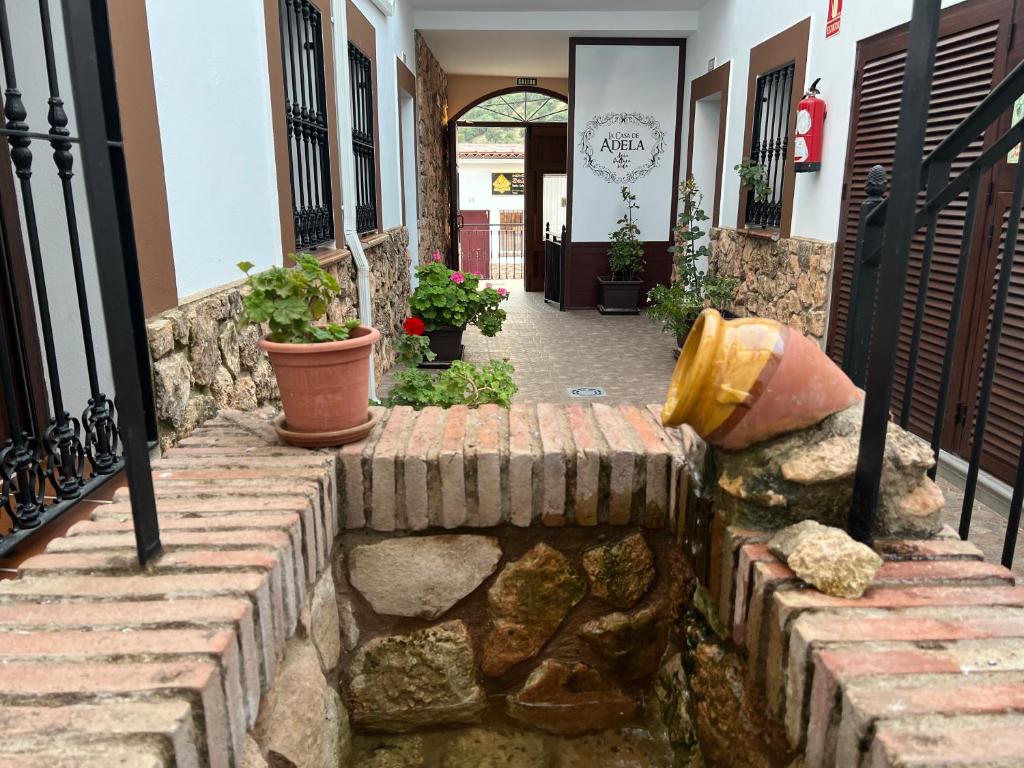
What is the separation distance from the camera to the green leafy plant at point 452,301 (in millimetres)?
5781

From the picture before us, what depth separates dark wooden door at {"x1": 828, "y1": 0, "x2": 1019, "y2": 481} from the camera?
325 cm

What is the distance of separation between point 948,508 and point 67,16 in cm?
329

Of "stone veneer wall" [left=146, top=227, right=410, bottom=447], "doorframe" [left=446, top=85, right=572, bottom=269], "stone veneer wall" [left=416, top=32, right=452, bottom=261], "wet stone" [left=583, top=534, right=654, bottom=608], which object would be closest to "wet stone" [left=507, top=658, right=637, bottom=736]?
"wet stone" [left=583, top=534, right=654, bottom=608]

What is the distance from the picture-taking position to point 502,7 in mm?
7629

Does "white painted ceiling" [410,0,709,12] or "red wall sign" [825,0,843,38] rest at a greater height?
"white painted ceiling" [410,0,709,12]

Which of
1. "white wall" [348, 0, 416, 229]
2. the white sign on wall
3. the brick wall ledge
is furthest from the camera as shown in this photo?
the white sign on wall

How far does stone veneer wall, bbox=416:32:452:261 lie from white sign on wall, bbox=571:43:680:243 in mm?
1696

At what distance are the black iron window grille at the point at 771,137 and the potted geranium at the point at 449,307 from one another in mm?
2256

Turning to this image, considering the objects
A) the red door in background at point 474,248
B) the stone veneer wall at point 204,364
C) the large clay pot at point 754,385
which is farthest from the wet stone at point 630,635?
the red door in background at point 474,248

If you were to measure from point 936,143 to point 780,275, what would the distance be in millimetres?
1870

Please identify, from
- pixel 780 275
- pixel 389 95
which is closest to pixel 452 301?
pixel 389 95

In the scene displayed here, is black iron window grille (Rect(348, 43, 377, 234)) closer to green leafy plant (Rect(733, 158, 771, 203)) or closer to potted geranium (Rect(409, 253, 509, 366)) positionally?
potted geranium (Rect(409, 253, 509, 366))

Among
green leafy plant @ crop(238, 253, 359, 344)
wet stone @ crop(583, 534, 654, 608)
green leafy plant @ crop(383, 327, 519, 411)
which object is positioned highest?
green leafy plant @ crop(238, 253, 359, 344)

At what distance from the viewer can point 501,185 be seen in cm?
2412
